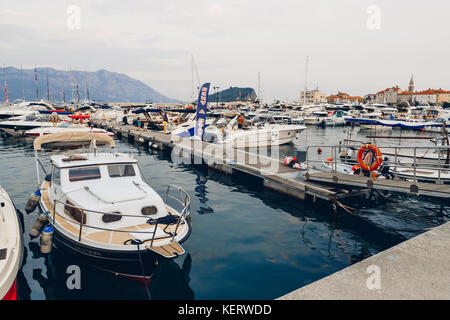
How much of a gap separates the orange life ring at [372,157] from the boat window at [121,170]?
9.77m

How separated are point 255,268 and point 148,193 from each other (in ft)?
13.5

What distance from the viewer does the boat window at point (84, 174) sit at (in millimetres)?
10180

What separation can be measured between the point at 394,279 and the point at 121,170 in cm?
899

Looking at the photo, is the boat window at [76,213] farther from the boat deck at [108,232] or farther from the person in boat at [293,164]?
the person in boat at [293,164]

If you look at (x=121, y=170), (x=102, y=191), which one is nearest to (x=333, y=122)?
(x=121, y=170)

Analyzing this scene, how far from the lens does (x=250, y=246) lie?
10.5 m

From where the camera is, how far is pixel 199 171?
22.6 metres

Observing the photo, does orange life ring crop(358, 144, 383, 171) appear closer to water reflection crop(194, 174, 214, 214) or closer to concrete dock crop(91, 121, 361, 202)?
concrete dock crop(91, 121, 361, 202)

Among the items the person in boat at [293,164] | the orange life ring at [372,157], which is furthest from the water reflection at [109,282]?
the person in boat at [293,164]

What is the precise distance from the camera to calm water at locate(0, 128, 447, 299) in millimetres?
8094

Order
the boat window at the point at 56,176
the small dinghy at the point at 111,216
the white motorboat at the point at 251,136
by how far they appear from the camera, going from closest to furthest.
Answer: the small dinghy at the point at 111,216
the boat window at the point at 56,176
the white motorboat at the point at 251,136

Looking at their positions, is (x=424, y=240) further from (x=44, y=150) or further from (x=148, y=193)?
(x=44, y=150)

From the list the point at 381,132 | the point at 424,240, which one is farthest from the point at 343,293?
the point at 381,132

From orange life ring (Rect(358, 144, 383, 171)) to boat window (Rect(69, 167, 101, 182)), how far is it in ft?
35.8
